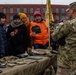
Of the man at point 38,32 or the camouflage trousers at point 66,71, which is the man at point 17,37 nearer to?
the man at point 38,32

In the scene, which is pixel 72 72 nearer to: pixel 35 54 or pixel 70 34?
pixel 70 34

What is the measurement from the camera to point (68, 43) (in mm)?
5301

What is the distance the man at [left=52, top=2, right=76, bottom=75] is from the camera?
523 cm

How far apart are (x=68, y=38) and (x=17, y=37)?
2.05 meters

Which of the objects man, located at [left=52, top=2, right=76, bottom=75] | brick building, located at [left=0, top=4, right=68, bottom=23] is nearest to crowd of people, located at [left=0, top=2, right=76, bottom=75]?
man, located at [left=52, top=2, right=76, bottom=75]

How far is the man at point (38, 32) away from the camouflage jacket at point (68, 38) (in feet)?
10.2

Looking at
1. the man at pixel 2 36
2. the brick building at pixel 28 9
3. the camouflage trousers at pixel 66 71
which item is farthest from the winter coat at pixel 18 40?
the brick building at pixel 28 9

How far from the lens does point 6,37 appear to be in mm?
7199

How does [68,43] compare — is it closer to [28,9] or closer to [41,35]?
[41,35]

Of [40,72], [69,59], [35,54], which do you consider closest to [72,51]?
[69,59]

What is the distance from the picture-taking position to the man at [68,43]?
17.2ft

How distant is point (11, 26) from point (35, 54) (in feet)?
3.28

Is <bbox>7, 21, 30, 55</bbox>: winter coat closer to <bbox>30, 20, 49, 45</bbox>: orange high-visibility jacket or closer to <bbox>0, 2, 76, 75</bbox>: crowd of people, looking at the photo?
<bbox>0, 2, 76, 75</bbox>: crowd of people

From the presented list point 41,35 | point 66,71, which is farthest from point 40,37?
point 66,71
